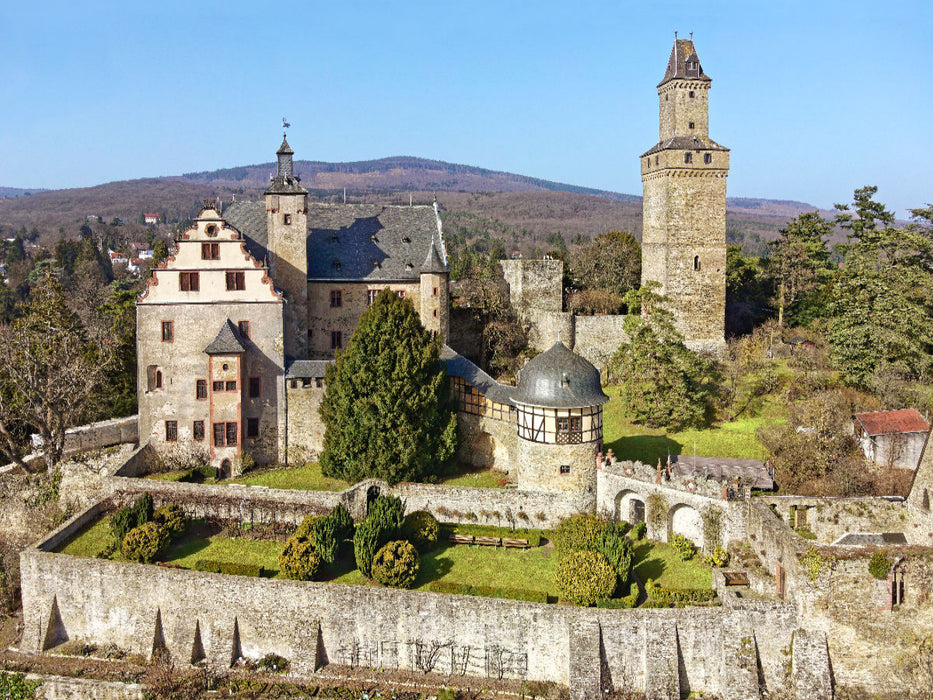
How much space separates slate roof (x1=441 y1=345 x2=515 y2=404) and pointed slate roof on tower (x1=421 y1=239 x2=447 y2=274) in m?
5.36

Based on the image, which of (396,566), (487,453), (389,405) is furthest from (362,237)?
(396,566)

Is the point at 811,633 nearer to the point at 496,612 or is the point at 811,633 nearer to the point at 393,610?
the point at 496,612

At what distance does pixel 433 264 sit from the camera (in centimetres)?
4169

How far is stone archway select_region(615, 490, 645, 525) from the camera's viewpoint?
29938mm

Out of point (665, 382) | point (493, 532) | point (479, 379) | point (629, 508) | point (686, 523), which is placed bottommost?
point (493, 532)

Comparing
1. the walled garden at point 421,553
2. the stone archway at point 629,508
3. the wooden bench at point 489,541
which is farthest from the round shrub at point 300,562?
the stone archway at point 629,508

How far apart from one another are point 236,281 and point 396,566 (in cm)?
1655

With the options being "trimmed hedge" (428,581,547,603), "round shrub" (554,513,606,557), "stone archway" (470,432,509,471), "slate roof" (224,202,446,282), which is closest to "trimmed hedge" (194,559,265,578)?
"trimmed hedge" (428,581,547,603)

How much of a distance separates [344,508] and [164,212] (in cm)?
14945

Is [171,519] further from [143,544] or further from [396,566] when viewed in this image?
[396,566]

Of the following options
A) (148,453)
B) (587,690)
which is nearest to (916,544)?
(587,690)

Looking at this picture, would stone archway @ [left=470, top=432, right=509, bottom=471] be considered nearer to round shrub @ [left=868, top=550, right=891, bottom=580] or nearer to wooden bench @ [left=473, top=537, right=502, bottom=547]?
wooden bench @ [left=473, top=537, right=502, bottom=547]

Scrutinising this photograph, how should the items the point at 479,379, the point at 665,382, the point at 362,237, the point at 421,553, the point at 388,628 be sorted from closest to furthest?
the point at 388,628 → the point at 421,553 → the point at 479,379 → the point at 665,382 → the point at 362,237

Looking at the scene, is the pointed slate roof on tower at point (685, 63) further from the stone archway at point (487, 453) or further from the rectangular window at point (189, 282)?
the rectangular window at point (189, 282)
